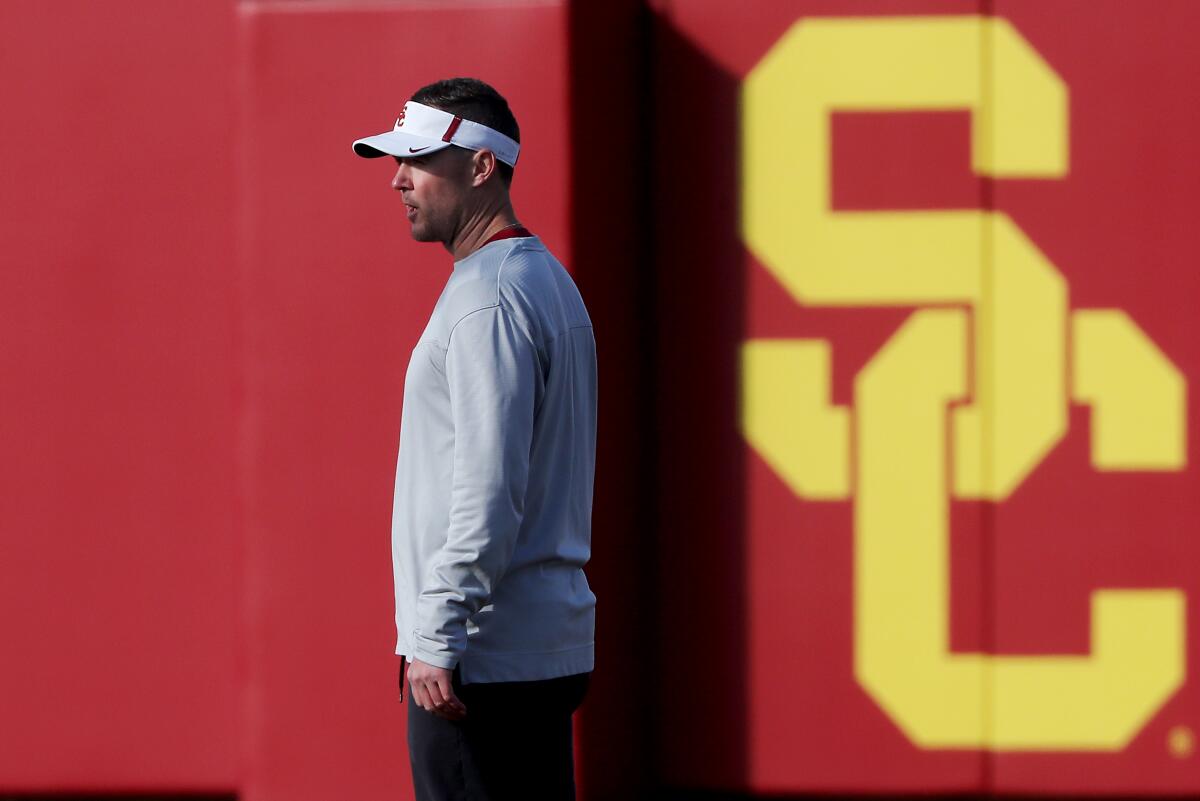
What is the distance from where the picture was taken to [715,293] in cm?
348

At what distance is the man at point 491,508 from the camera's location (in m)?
1.99

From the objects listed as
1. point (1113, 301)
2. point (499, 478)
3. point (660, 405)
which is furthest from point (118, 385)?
point (1113, 301)

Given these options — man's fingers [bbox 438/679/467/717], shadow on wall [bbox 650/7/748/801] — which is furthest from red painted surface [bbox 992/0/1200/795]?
man's fingers [bbox 438/679/467/717]

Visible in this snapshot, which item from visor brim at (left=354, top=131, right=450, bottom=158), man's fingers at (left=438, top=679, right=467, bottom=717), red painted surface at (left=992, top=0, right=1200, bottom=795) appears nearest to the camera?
man's fingers at (left=438, top=679, right=467, bottom=717)

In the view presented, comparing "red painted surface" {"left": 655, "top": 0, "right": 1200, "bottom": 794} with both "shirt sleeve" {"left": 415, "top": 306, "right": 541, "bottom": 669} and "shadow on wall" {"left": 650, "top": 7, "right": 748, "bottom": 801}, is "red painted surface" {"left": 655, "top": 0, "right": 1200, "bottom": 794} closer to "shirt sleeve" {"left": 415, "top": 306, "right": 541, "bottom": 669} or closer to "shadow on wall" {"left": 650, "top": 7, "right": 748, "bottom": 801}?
"shadow on wall" {"left": 650, "top": 7, "right": 748, "bottom": 801}

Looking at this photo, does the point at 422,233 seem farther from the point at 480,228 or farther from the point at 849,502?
the point at 849,502

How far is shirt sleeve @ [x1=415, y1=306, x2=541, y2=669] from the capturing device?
77.9 inches

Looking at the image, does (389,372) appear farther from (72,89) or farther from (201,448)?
(72,89)

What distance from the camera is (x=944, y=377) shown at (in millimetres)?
3424

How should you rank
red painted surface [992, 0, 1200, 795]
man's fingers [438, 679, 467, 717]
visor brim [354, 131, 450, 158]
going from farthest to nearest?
1. red painted surface [992, 0, 1200, 795]
2. visor brim [354, 131, 450, 158]
3. man's fingers [438, 679, 467, 717]

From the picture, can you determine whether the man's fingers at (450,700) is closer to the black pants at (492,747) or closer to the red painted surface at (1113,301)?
the black pants at (492,747)

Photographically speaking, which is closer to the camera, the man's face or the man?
the man

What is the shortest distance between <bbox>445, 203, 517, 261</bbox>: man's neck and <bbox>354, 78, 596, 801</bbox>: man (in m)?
0.03

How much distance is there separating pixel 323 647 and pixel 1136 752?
5.76 ft
